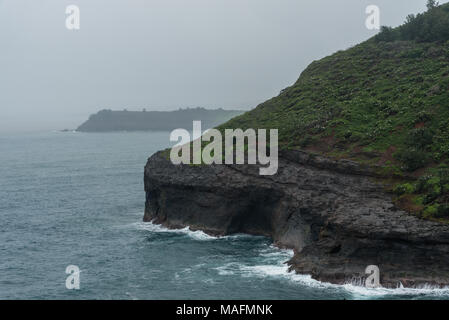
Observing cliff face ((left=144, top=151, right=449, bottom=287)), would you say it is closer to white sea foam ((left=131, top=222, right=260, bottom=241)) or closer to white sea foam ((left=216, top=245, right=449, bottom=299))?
white sea foam ((left=216, top=245, right=449, bottom=299))

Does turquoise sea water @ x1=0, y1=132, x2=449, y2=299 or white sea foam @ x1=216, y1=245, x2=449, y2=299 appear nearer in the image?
white sea foam @ x1=216, y1=245, x2=449, y2=299

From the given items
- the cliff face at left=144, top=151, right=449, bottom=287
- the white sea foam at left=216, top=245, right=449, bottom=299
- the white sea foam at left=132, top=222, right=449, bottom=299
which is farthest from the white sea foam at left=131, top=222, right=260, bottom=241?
the white sea foam at left=216, top=245, right=449, bottom=299

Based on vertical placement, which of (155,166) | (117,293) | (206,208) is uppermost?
(155,166)

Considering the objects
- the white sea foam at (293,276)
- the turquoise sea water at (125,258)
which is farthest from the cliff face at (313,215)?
the turquoise sea water at (125,258)

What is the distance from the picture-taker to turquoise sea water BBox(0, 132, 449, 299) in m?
51.8

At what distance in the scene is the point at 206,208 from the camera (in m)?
74.7

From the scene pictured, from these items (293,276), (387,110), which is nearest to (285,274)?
(293,276)

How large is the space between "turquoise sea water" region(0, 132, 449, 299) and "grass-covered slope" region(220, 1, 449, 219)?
1418cm

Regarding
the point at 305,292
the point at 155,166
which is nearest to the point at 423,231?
the point at 305,292

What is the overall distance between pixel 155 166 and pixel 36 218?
20.5 meters

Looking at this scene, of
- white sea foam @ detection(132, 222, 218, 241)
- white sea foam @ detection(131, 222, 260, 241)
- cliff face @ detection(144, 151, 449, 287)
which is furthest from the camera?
white sea foam @ detection(132, 222, 218, 241)

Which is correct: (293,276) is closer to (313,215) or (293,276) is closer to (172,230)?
(313,215)
